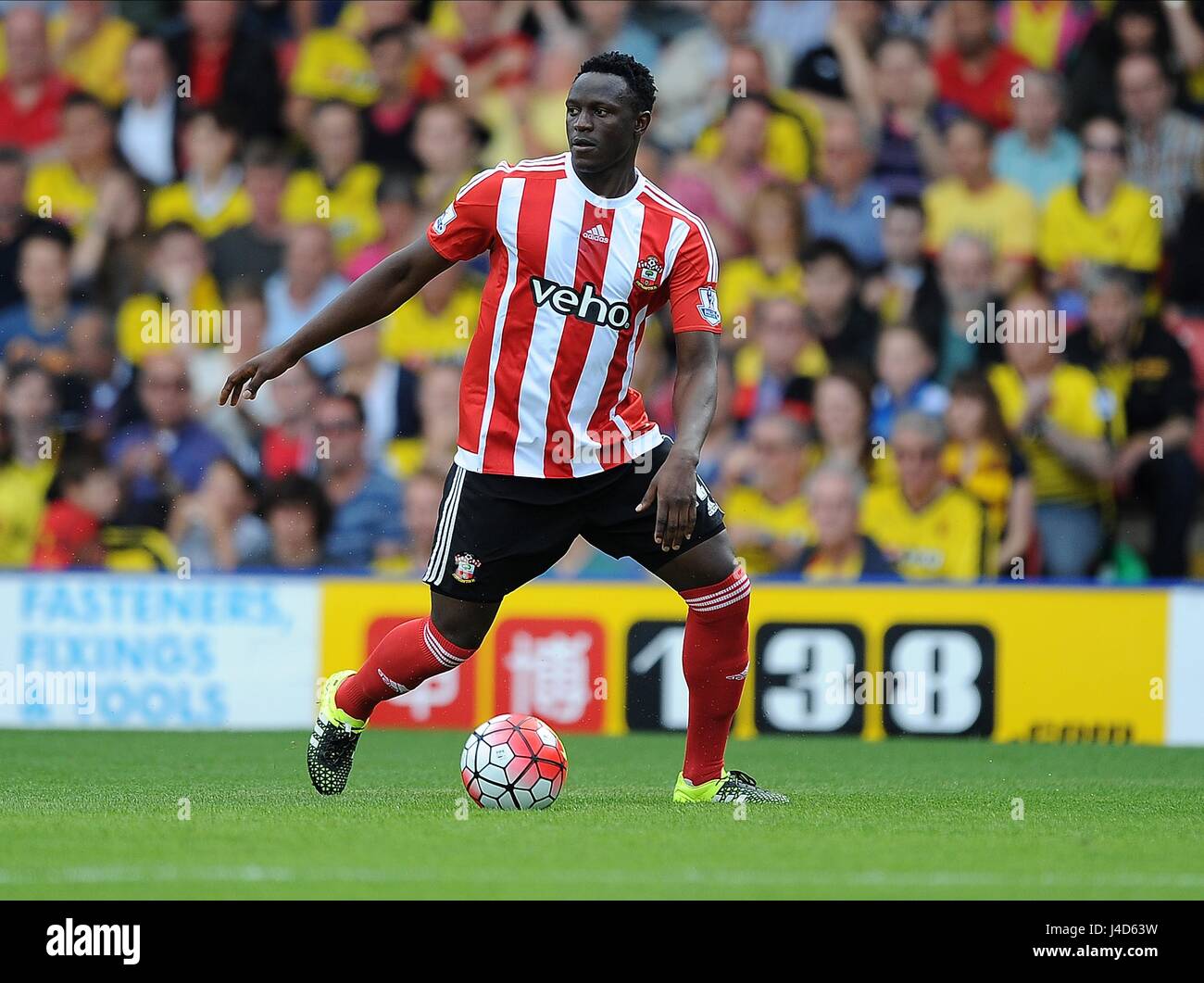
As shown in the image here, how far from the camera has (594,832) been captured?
616 centimetres

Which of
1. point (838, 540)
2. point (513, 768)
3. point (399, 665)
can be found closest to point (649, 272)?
point (399, 665)

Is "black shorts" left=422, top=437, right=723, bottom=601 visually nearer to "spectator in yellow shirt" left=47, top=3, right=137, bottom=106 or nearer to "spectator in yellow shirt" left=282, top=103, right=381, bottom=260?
"spectator in yellow shirt" left=282, top=103, right=381, bottom=260

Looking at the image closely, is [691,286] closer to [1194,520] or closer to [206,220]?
[1194,520]

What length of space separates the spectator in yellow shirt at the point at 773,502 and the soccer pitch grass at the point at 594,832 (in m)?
2.08

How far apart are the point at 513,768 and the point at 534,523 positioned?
0.84 meters

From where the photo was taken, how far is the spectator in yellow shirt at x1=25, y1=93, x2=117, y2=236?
1263 cm

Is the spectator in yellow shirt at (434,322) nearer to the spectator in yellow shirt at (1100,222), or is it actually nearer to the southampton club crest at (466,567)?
the spectator in yellow shirt at (1100,222)

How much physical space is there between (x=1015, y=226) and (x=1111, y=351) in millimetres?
1110

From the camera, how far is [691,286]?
684 centimetres

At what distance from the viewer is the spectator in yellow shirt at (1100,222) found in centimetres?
1189

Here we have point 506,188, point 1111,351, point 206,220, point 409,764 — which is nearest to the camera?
point 506,188

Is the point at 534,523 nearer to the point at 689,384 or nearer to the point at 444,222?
the point at 689,384

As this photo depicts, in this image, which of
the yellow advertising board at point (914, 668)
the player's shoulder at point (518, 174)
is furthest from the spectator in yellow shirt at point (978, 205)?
the player's shoulder at point (518, 174)
